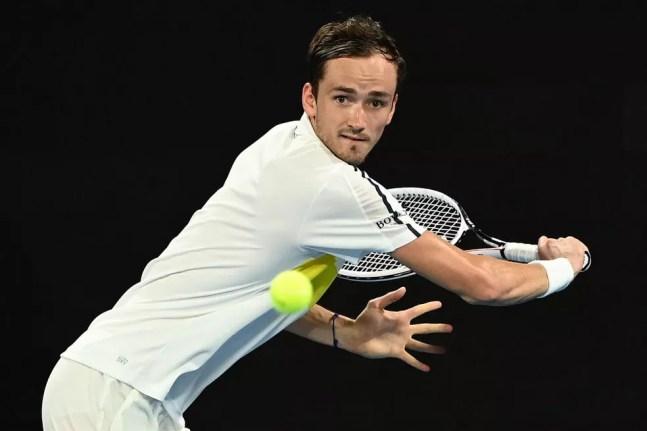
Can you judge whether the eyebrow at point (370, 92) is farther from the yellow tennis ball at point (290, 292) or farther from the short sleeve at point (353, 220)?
the yellow tennis ball at point (290, 292)

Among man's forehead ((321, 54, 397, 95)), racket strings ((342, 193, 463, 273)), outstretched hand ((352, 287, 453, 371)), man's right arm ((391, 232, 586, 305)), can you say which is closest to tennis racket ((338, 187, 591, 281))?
racket strings ((342, 193, 463, 273))

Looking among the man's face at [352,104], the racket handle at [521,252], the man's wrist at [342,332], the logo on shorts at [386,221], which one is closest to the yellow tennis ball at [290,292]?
the logo on shorts at [386,221]

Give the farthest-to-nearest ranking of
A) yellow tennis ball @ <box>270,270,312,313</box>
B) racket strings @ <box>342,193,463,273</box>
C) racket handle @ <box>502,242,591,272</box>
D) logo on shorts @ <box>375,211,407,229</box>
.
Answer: racket strings @ <box>342,193,463,273</box> < racket handle @ <box>502,242,591,272</box> < logo on shorts @ <box>375,211,407,229</box> < yellow tennis ball @ <box>270,270,312,313</box>

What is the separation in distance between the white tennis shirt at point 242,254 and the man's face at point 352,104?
0.31 feet

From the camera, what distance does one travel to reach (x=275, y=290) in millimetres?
2469

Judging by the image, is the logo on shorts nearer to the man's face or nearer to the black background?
the man's face

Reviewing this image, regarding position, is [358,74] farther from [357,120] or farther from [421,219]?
[421,219]

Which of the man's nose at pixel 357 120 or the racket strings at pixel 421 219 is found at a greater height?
the man's nose at pixel 357 120

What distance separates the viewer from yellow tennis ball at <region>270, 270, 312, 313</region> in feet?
8.05

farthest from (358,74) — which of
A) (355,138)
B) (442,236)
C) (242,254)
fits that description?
(442,236)

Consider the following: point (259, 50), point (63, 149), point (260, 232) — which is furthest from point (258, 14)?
point (260, 232)

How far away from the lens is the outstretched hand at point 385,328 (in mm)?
3143

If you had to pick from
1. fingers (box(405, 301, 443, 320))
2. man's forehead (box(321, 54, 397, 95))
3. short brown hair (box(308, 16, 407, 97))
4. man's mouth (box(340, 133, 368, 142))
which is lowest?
fingers (box(405, 301, 443, 320))

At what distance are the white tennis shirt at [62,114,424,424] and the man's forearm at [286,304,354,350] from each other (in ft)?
1.87
